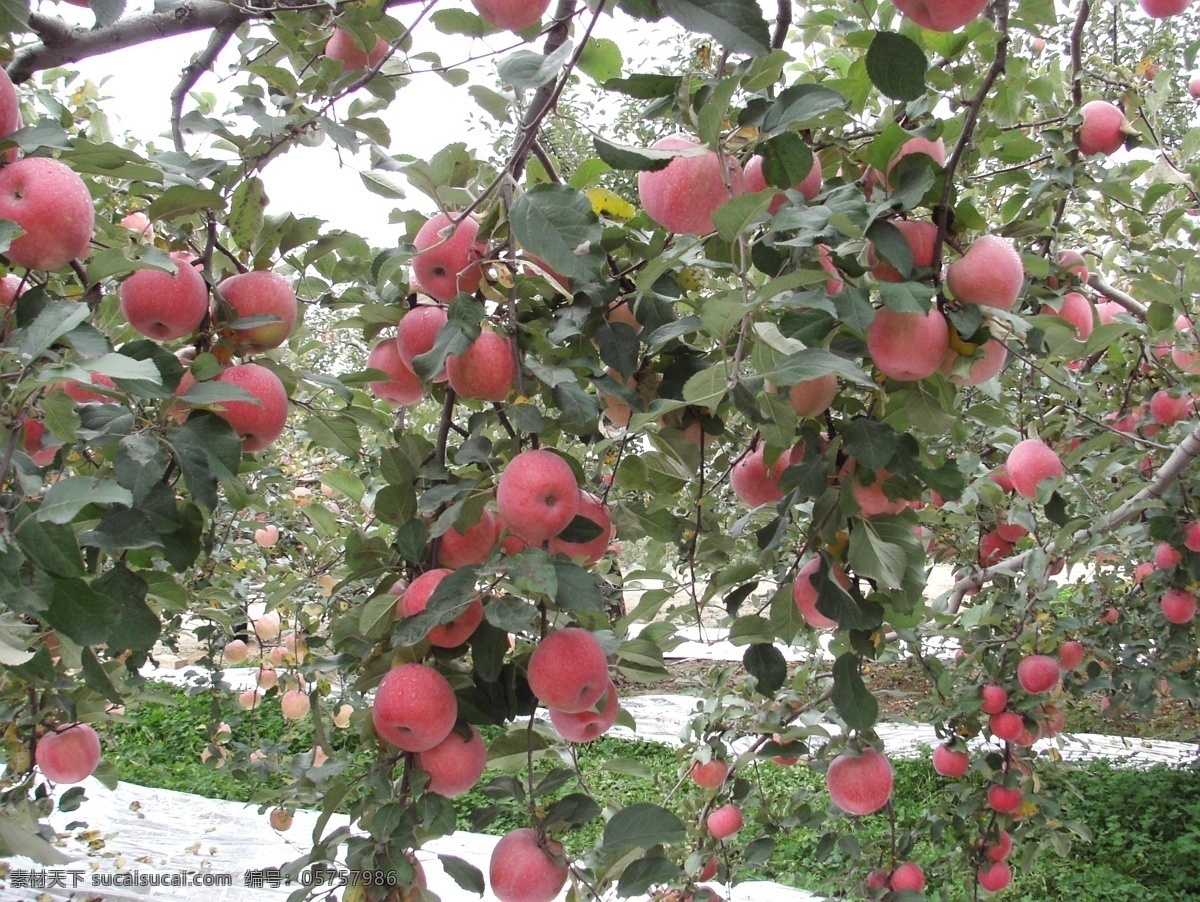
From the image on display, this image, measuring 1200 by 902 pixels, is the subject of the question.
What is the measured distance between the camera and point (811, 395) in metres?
0.98

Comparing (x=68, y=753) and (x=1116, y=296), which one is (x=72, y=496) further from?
(x=1116, y=296)

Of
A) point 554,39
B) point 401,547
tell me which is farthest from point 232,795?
point 554,39

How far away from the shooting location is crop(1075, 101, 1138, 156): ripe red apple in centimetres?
142

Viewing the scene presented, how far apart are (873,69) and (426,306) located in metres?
0.59

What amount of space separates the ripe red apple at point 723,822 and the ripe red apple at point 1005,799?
26.3 inches

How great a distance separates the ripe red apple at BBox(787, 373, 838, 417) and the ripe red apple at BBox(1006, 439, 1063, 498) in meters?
0.97

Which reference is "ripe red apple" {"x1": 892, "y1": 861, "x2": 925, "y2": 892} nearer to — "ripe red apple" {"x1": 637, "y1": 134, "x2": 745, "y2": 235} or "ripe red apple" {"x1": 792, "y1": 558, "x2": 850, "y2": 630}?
"ripe red apple" {"x1": 792, "y1": 558, "x2": 850, "y2": 630}

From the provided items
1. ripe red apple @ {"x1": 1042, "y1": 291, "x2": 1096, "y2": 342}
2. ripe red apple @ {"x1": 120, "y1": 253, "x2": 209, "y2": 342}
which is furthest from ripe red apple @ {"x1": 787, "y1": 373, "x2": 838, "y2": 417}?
ripe red apple @ {"x1": 120, "y1": 253, "x2": 209, "y2": 342}

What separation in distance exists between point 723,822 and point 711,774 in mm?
127

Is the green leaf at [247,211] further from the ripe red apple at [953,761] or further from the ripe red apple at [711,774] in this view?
the ripe red apple at [953,761]

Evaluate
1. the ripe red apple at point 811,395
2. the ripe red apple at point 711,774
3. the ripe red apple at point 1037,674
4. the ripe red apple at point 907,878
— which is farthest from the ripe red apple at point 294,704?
the ripe red apple at point 811,395

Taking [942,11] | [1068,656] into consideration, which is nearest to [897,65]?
[942,11]

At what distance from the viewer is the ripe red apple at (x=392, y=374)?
3.79ft

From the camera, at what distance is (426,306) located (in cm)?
108
